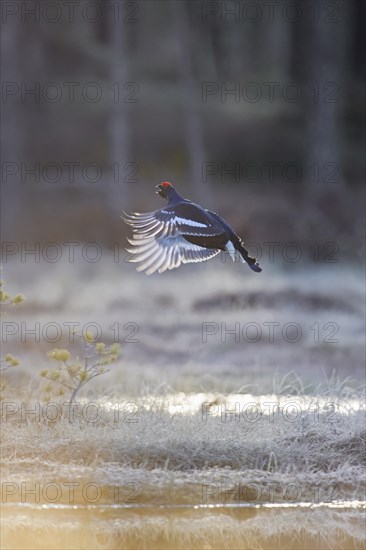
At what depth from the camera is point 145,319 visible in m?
9.92

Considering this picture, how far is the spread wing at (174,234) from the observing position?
16.1 feet

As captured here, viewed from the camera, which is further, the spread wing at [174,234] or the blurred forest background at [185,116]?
the blurred forest background at [185,116]

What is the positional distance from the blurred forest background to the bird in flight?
855 cm

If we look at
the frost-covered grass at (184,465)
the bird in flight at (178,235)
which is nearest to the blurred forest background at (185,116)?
the frost-covered grass at (184,465)

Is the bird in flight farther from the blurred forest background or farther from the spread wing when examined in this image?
the blurred forest background

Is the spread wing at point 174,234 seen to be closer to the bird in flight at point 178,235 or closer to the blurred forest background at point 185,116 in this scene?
the bird in flight at point 178,235

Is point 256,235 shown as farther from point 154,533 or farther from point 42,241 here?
point 154,533

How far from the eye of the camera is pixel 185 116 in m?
19.8

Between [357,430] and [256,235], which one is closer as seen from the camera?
[357,430]

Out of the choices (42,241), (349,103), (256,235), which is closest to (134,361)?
(256,235)

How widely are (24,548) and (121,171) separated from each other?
12.6m

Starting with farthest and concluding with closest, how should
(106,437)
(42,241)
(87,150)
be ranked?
(87,150) < (42,241) < (106,437)

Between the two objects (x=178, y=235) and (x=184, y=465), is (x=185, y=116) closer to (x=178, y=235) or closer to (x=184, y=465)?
(x=178, y=235)

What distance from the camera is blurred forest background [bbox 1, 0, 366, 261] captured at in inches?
604
